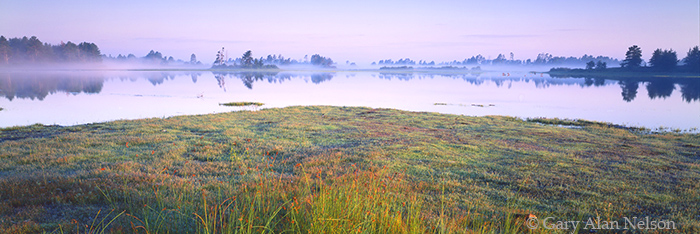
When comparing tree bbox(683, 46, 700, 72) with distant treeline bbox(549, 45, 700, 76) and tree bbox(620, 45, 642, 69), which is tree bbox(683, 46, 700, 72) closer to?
distant treeline bbox(549, 45, 700, 76)

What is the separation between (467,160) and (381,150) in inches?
128

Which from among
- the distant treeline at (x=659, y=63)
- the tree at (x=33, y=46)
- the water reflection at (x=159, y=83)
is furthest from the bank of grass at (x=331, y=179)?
the tree at (x=33, y=46)

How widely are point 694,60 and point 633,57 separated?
18.9 meters

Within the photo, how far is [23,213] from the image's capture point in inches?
265

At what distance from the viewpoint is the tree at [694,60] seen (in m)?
139

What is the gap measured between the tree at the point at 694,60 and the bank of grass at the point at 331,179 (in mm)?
163696

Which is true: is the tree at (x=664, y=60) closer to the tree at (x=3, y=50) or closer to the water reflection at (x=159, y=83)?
the water reflection at (x=159, y=83)

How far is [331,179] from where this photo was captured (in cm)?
970

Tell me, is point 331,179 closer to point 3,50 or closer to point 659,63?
point 659,63

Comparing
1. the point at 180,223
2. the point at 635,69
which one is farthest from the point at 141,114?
the point at 635,69

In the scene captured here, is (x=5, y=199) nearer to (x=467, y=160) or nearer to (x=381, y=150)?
(x=381, y=150)

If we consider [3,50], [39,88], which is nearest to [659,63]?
[39,88]

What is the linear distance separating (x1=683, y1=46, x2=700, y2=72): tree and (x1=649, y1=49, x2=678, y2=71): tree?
3.95 metres

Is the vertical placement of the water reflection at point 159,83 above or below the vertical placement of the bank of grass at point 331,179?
below
